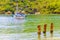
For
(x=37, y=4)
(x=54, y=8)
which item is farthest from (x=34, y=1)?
(x=54, y=8)

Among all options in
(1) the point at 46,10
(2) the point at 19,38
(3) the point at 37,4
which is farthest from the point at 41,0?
(2) the point at 19,38

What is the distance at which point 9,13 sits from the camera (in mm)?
73062

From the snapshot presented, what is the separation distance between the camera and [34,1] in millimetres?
78375

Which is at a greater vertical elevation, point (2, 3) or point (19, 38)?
point (2, 3)

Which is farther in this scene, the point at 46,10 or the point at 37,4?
the point at 37,4

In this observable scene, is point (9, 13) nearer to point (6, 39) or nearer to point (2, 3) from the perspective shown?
point (2, 3)

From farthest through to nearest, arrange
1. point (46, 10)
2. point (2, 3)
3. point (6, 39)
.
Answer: point (2, 3) → point (46, 10) → point (6, 39)

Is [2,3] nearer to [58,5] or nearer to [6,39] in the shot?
[58,5]

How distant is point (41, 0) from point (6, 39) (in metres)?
58.0

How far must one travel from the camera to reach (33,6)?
243 ft

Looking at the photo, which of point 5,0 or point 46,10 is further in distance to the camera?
point 5,0

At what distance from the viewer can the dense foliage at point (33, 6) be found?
73.0 metres

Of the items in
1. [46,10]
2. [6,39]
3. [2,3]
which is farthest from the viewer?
[2,3]

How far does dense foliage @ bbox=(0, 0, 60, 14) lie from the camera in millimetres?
72963
